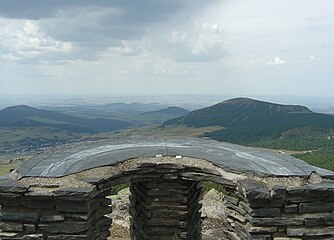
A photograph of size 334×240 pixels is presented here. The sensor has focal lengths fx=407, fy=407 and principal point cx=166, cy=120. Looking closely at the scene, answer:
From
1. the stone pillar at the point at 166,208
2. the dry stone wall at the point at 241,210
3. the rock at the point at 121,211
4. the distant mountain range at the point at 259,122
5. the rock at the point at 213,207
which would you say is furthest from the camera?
the distant mountain range at the point at 259,122

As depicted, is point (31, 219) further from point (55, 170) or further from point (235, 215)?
point (235, 215)

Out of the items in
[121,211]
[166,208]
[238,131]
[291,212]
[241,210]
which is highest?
[291,212]

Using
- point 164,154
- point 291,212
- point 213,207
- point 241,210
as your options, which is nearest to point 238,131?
point 213,207

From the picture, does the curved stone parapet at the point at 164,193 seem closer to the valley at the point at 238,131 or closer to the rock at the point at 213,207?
the rock at the point at 213,207

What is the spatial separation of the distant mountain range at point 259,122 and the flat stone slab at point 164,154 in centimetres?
6706

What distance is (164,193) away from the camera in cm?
1005

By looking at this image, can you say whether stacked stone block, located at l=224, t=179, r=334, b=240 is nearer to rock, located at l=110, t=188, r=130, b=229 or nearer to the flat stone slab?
the flat stone slab

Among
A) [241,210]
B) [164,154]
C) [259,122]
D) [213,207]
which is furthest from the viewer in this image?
[259,122]

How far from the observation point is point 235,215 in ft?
30.6

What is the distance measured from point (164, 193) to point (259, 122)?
111248 mm

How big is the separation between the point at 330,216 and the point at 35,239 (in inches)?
237

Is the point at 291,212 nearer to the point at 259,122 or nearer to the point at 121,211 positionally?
the point at 121,211

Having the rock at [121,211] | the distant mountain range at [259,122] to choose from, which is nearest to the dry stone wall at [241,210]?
the rock at [121,211]

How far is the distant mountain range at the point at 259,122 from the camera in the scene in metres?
88.5
